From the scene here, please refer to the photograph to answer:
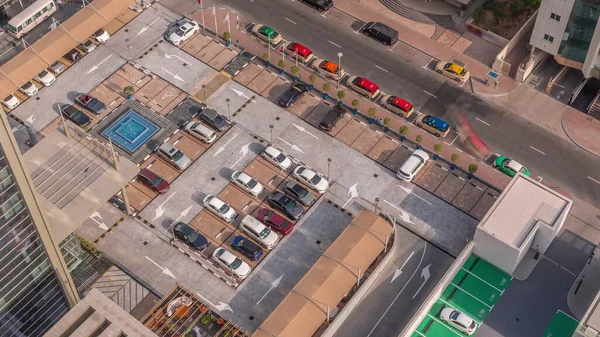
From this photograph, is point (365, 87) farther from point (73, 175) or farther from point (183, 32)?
point (73, 175)

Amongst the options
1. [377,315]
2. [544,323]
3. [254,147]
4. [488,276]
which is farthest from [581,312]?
[254,147]

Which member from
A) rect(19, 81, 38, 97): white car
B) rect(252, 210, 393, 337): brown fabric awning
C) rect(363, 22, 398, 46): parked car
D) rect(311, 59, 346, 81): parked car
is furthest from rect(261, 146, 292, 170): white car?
rect(19, 81, 38, 97): white car

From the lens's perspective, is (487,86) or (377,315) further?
(487,86)

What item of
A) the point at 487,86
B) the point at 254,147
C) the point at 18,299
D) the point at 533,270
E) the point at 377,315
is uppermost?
the point at 487,86

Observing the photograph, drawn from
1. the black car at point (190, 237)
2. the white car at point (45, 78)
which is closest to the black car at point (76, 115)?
the white car at point (45, 78)

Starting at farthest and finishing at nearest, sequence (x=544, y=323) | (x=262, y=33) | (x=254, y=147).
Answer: (x=262, y=33) → (x=254, y=147) → (x=544, y=323)

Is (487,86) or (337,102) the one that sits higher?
(487,86)

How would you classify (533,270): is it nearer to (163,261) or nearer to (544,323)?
(544,323)
